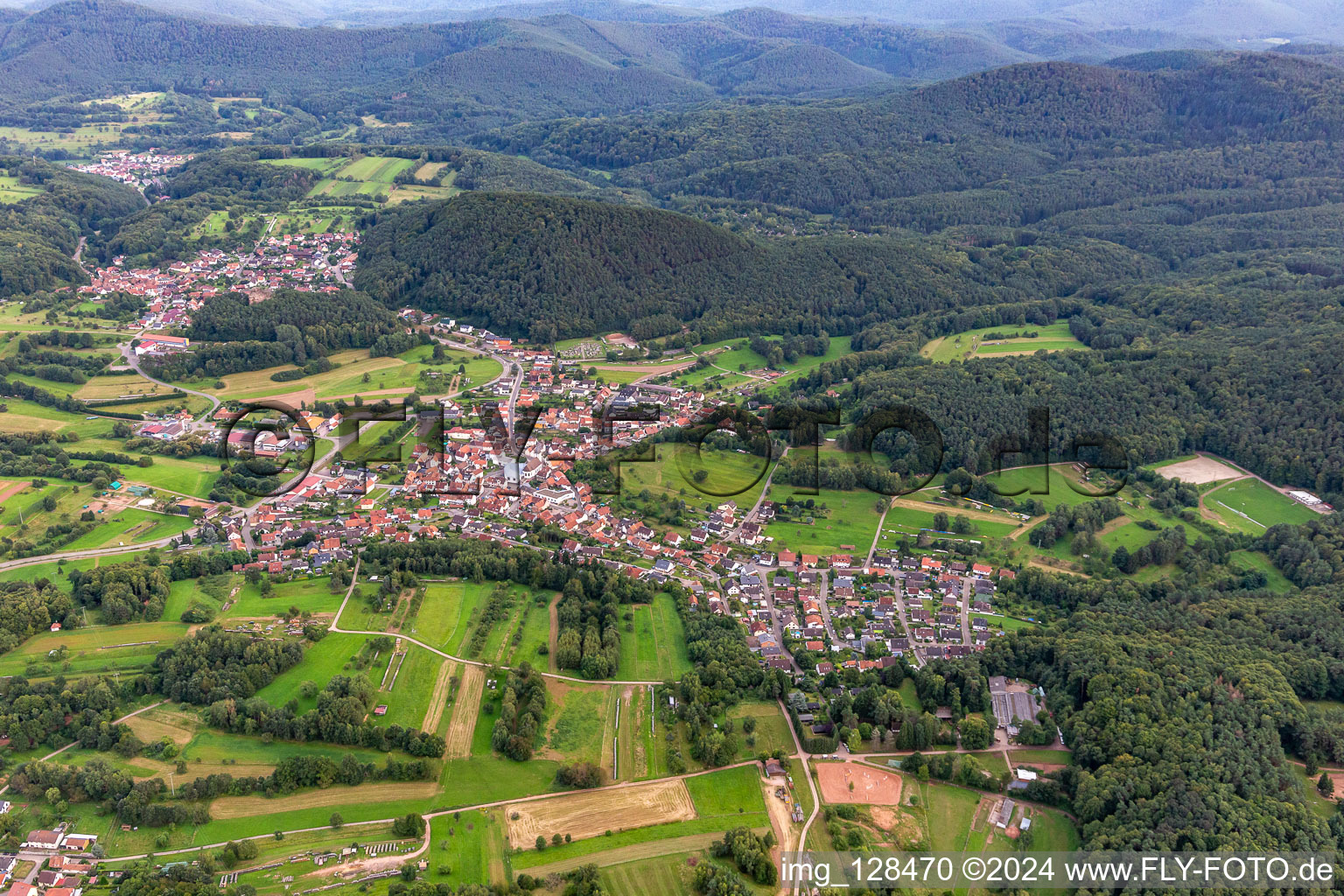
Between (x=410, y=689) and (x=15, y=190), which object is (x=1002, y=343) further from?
(x=15, y=190)

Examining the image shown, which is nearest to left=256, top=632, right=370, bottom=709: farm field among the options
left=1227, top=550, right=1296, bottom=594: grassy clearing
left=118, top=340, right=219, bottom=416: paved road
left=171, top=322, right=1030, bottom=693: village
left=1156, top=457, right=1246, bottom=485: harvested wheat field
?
left=171, top=322, right=1030, bottom=693: village

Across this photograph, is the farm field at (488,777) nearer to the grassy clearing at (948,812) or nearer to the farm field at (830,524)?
the grassy clearing at (948,812)

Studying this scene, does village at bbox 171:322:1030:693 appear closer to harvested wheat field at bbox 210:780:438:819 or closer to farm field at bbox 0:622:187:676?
farm field at bbox 0:622:187:676

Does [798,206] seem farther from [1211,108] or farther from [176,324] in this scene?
[176,324]

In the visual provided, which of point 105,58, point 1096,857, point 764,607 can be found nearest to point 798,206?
point 764,607

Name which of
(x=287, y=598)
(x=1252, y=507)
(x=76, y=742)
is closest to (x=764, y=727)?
(x=287, y=598)

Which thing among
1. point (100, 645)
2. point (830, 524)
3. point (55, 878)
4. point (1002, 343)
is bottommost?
point (55, 878)
